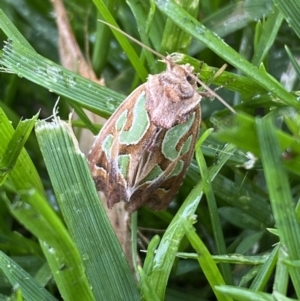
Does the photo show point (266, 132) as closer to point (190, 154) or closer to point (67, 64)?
point (190, 154)

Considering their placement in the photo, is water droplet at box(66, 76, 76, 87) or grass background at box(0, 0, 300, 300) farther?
water droplet at box(66, 76, 76, 87)

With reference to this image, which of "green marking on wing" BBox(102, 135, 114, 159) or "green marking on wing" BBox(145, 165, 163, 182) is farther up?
"green marking on wing" BBox(102, 135, 114, 159)

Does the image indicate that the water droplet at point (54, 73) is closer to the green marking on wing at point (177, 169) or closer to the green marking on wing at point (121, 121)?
the green marking on wing at point (121, 121)

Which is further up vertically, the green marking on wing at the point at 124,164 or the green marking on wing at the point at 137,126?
the green marking on wing at the point at 137,126

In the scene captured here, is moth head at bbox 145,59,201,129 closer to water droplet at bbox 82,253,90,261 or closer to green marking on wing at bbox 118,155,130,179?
green marking on wing at bbox 118,155,130,179

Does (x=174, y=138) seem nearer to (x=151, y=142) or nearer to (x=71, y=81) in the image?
(x=151, y=142)

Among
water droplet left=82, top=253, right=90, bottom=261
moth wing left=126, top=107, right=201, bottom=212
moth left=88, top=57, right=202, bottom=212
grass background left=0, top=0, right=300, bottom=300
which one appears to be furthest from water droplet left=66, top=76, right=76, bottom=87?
water droplet left=82, top=253, right=90, bottom=261

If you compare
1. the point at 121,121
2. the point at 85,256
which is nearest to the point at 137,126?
the point at 121,121

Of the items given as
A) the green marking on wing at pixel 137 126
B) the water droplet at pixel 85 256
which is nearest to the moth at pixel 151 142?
the green marking on wing at pixel 137 126

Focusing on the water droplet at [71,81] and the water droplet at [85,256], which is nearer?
the water droplet at [85,256]
